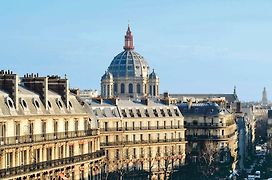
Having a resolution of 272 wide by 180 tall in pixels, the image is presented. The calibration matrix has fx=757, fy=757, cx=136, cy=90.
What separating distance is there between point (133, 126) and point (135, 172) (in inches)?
269

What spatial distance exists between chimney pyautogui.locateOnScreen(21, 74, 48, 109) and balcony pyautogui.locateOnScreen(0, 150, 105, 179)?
5.80 metres

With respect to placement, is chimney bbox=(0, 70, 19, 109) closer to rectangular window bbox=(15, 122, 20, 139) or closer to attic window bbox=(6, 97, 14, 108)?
attic window bbox=(6, 97, 14, 108)

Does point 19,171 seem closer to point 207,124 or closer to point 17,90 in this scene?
Result: point 17,90

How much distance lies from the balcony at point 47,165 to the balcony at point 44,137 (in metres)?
2.17

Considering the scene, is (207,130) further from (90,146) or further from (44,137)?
(44,137)

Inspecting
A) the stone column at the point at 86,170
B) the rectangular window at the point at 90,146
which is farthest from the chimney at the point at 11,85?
the rectangular window at the point at 90,146

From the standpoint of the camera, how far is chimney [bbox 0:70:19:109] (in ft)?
226

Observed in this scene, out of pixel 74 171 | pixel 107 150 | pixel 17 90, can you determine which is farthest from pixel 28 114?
pixel 107 150

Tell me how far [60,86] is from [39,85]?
5.02 meters

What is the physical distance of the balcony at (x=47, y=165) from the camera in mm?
65062

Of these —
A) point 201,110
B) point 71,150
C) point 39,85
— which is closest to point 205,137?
point 201,110

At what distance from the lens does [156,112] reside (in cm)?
11588

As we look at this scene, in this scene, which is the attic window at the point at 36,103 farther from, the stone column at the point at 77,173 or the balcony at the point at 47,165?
the stone column at the point at 77,173

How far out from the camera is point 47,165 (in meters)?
72.4
